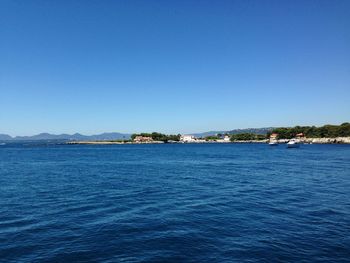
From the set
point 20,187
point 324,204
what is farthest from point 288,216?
point 20,187

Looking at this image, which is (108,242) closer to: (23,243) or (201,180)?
(23,243)

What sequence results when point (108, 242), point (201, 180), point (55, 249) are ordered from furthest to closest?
point (201, 180)
point (108, 242)
point (55, 249)

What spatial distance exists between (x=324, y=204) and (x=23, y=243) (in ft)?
83.3

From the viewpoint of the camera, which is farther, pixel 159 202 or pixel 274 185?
pixel 274 185

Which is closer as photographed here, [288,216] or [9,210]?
[288,216]

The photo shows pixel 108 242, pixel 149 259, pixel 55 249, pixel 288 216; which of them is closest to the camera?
pixel 149 259

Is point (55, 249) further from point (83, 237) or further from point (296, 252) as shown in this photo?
point (296, 252)

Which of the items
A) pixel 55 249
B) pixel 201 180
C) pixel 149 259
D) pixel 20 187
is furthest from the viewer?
pixel 201 180

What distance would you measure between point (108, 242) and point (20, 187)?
85.9 ft

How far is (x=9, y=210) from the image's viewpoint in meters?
26.0

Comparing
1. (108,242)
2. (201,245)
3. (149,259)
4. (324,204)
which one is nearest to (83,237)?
(108,242)

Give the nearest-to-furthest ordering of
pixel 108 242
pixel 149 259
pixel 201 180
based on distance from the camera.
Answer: pixel 149 259 → pixel 108 242 → pixel 201 180

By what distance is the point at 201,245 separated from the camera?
17.5m

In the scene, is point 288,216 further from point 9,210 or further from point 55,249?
point 9,210
